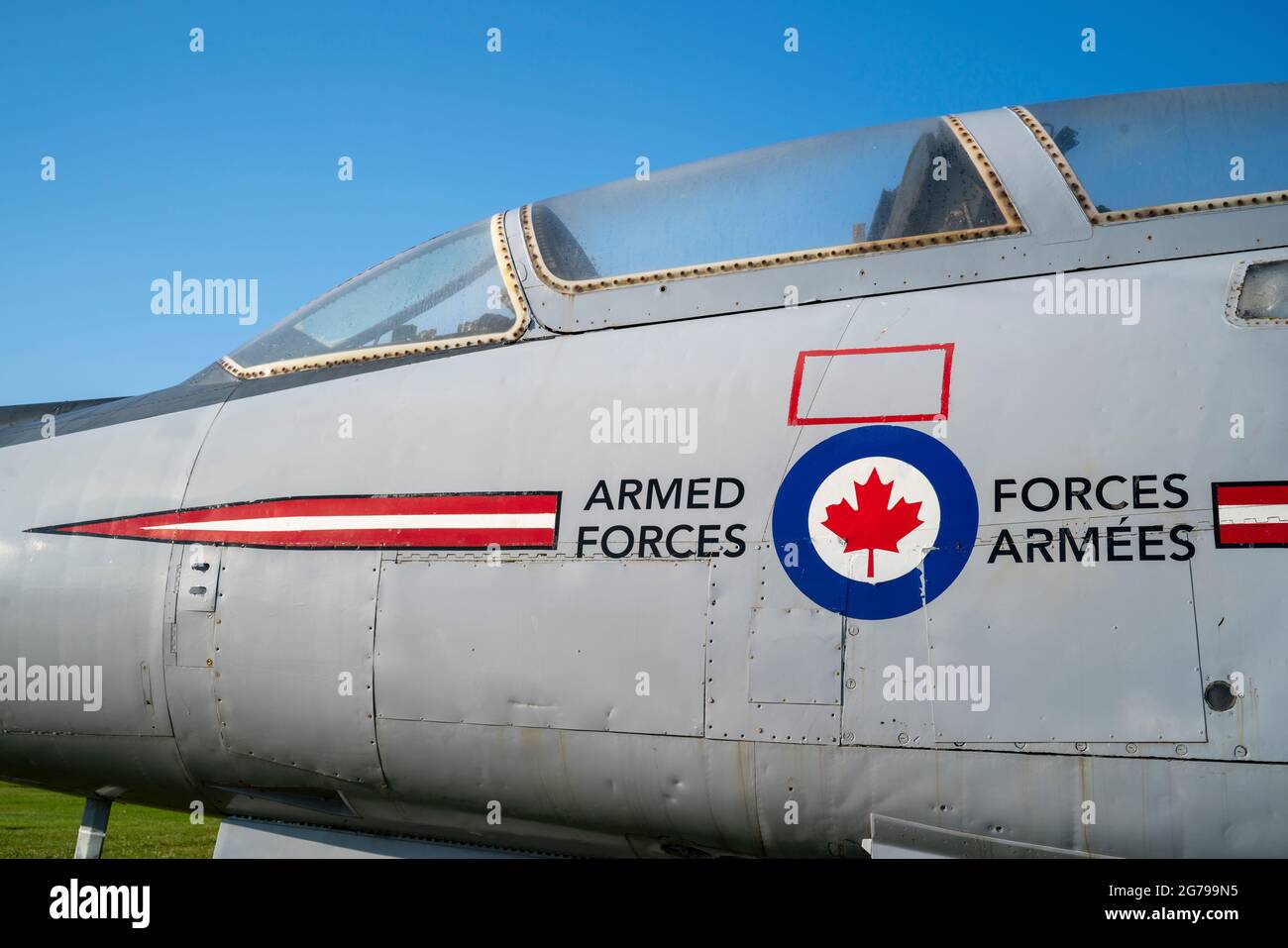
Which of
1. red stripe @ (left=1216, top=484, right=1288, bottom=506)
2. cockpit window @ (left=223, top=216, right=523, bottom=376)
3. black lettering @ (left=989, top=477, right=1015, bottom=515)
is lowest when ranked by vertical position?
red stripe @ (left=1216, top=484, right=1288, bottom=506)

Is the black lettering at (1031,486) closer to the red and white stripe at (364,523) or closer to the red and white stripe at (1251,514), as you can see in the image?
the red and white stripe at (1251,514)

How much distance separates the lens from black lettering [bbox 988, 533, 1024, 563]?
361 cm

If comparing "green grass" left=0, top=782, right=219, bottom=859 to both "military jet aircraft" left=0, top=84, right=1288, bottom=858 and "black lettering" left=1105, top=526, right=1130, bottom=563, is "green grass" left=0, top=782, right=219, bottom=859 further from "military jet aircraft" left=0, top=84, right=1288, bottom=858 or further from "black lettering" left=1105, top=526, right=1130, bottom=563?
"black lettering" left=1105, top=526, right=1130, bottom=563

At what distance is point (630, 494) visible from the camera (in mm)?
3998

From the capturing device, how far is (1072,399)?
3721mm

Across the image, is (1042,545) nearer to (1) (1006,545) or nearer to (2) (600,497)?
(1) (1006,545)

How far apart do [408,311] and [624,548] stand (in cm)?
167

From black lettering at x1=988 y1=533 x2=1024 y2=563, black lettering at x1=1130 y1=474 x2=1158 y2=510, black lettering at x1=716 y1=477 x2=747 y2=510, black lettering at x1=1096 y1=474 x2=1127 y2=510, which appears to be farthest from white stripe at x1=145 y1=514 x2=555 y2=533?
black lettering at x1=1130 y1=474 x2=1158 y2=510

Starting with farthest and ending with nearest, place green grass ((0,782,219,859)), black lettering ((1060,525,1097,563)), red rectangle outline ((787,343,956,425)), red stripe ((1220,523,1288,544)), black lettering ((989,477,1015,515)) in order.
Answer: green grass ((0,782,219,859)) < red rectangle outline ((787,343,956,425)) < black lettering ((989,477,1015,515)) < black lettering ((1060,525,1097,563)) < red stripe ((1220,523,1288,544))

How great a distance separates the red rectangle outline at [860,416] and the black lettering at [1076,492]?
46cm

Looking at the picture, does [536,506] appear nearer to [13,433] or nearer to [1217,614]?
[1217,614]
